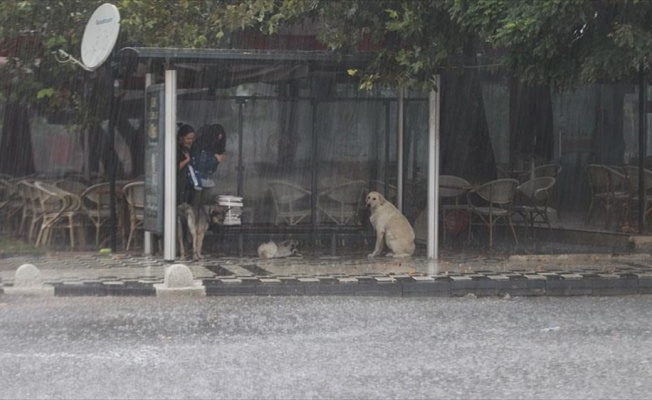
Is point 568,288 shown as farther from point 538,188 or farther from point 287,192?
point 287,192

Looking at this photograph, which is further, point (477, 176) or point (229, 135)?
point (477, 176)

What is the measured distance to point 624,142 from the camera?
18219 mm

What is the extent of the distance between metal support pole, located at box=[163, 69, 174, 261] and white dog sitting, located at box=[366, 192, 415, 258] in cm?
287

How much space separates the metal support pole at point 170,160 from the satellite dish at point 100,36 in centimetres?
86

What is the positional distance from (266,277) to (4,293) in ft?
10.3

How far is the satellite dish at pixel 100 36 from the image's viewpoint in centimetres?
1235

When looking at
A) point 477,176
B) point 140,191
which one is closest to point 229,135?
point 140,191

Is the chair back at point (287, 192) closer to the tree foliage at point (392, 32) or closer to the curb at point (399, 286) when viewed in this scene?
the tree foliage at point (392, 32)

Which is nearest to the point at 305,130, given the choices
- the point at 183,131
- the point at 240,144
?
the point at 240,144

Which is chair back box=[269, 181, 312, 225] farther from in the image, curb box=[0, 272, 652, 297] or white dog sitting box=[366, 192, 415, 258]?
curb box=[0, 272, 652, 297]

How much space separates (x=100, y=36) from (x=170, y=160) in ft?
6.47

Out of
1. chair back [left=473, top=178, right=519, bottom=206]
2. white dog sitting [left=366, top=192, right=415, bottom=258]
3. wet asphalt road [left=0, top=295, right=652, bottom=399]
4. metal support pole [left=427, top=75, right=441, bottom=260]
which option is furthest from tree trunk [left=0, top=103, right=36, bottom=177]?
chair back [left=473, top=178, right=519, bottom=206]

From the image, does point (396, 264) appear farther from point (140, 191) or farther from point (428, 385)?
point (428, 385)

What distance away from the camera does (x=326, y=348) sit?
8.10 metres
